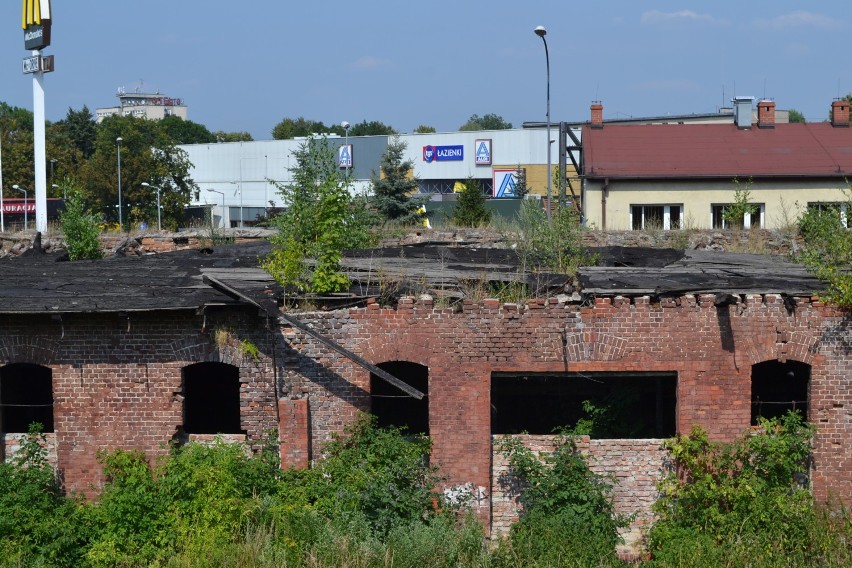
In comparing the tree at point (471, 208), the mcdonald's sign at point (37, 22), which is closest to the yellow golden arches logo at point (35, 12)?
the mcdonald's sign at point (37, 22)

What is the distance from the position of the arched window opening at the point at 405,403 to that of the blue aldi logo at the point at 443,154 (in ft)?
150

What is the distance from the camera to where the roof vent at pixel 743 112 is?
33.8 meters

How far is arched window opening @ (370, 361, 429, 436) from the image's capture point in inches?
565

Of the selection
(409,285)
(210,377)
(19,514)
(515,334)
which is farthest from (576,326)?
(19,514)

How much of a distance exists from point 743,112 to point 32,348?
27837mm

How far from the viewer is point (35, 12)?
29156mm

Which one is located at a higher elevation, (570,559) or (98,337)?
(98,337)

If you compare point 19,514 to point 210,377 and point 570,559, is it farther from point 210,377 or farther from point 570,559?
point 570,559

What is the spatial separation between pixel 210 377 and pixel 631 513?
669cm

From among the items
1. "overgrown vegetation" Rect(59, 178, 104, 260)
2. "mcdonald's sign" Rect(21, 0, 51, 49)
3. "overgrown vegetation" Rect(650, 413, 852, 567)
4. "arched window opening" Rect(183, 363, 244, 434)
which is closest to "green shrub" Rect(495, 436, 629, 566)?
"overgrown vegetation" Rect(650, 413, 852, 567)

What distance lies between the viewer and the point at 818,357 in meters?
12.1

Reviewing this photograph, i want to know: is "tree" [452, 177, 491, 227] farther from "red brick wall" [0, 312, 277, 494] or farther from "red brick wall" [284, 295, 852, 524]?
"red brick wall" [0, 312, 277, 494]

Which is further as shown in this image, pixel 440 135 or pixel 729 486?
pixel 440 135

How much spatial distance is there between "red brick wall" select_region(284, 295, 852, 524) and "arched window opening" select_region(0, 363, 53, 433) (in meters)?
5.10
